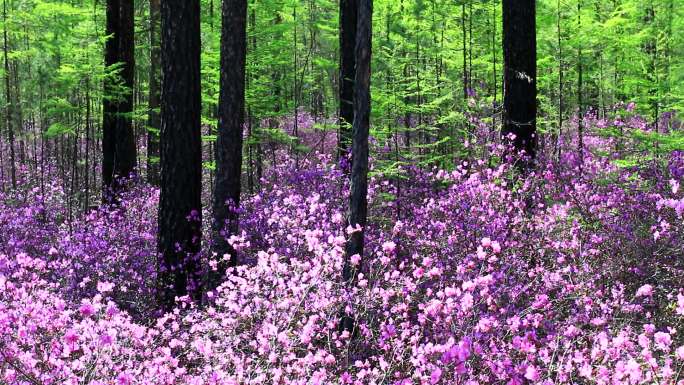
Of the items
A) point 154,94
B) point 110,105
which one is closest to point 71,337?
point 110,105

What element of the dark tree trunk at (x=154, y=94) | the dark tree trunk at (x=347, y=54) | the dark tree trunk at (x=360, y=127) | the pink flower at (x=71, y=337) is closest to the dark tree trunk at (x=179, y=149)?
the dark tree trunk at (x=360, y=127)

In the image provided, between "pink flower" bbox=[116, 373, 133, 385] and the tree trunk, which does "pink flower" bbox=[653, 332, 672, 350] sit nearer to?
"pink flower" bbox=[116, 373, 133, 385]

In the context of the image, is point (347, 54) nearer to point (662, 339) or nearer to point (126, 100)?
point (126, 100)

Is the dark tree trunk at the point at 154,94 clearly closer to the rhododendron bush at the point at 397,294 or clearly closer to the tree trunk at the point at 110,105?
the tree trunk at the point at 110,105

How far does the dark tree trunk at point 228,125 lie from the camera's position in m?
7.15

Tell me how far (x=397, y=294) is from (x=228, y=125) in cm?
384

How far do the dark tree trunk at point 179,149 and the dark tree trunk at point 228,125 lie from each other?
344 millimetres

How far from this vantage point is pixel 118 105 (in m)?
12.0

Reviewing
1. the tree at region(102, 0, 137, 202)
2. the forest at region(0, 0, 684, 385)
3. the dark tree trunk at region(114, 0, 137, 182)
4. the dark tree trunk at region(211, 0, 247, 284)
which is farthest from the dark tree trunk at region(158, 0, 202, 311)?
the dark tree trunk at region(114, 0, 137, 182)

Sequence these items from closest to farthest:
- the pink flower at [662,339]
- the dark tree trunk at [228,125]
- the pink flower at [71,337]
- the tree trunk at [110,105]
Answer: the pink flower at [662,339] → the pink flower at [71,337] → the dark tree trunk at [228,125] → the tree trunk at [110,105]

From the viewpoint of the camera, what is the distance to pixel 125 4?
12.0 m

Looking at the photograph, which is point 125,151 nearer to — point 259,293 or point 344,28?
point 344,28

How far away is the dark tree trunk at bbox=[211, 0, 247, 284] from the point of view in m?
7.15

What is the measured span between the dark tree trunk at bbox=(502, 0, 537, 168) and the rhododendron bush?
0.76 m
